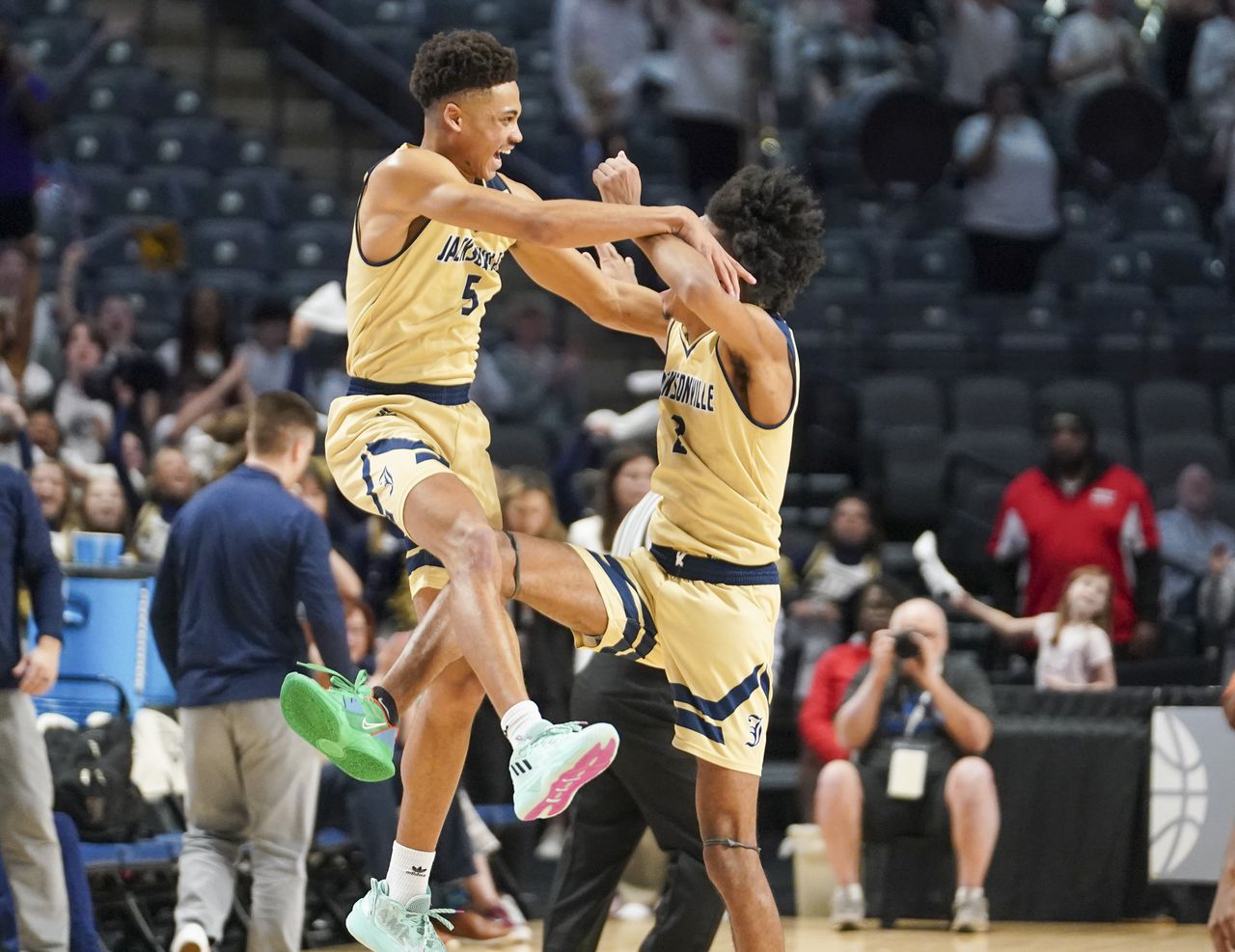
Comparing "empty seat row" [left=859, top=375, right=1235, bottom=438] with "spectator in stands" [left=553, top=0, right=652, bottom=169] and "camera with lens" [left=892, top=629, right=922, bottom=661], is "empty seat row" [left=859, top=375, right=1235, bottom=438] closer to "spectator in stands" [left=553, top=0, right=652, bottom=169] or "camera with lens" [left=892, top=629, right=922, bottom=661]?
"spectator in stands" [left=553, top=0, right=652, bottom=169]

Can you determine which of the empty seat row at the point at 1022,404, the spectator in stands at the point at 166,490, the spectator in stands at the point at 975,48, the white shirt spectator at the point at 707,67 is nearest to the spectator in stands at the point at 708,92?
the white shirt spectator at the point at 707,67

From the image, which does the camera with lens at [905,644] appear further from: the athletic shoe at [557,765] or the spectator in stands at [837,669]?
the athletic shoe at [557,765]

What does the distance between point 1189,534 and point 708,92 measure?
3.98m

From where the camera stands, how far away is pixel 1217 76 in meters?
13.6

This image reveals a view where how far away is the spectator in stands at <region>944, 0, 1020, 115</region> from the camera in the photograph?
13.4 meters

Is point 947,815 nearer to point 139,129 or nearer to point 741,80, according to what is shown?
point 741,80

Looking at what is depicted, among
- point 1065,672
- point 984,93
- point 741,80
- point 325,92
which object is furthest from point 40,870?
point 325,92

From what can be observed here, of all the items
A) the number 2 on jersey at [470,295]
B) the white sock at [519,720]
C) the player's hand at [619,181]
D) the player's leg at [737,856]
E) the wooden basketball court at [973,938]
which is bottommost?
the wooden basketball court at [973,938]

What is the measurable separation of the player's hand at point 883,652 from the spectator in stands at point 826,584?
4.82ft

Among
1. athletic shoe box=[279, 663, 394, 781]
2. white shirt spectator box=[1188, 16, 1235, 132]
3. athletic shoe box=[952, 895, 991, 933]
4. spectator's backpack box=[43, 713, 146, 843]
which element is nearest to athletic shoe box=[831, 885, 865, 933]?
athletic shoe box=[952, 895, 991, 933]

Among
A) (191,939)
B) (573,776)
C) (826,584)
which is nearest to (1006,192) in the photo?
(826,584)

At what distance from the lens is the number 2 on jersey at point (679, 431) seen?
523cm

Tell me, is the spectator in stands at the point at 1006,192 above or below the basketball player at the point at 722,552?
above

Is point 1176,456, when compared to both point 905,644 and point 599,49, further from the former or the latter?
point 599,49
